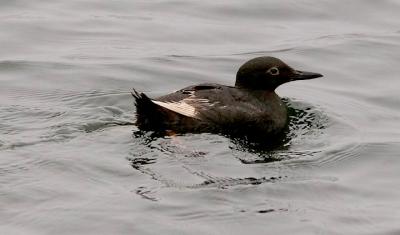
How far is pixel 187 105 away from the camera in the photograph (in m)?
12.2

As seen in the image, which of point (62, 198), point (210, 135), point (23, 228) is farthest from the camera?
point (210, 135)

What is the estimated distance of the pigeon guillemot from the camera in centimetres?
1214

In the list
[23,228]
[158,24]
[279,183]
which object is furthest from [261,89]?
[158,24]

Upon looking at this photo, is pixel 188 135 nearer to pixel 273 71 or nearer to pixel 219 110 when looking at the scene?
pixel 219 110

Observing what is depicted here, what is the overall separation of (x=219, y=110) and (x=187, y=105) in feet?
1.12

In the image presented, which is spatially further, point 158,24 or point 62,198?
point 158,24

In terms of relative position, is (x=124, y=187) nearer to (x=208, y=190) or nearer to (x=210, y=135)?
(x=208, y=190)

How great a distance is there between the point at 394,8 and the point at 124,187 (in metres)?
9.63

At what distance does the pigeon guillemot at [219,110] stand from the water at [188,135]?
0.20 m

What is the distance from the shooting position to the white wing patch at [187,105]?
12.1 meters

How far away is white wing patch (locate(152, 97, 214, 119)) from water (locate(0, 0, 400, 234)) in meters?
0.28

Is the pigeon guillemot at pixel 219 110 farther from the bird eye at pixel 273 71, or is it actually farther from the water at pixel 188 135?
the water at pixel 188 135

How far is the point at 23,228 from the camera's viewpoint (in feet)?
31.7

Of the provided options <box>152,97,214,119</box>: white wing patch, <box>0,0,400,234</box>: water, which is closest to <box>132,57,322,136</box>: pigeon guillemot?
<box>152,97,214,119</box>: white wing patch
